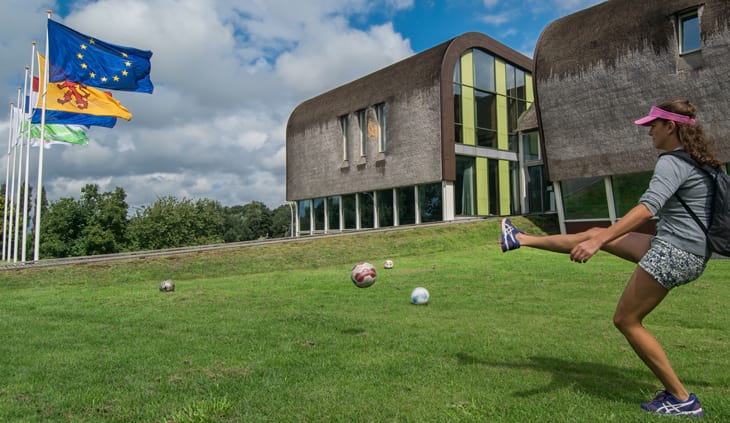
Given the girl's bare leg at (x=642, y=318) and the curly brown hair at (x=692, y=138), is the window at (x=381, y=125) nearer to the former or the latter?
the curly brown hair at (x=692, y=138)

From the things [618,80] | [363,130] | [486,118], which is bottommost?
[618,80]

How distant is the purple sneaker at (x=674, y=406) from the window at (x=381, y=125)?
32.7 m

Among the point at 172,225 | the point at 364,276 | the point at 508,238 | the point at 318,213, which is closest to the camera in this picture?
the point at 508,238

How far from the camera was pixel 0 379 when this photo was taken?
527 cm

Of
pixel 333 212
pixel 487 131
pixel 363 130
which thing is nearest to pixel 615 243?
pixel 487 131

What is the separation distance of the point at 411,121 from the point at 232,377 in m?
29.9

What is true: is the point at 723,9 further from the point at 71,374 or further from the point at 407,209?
the point at 71,374

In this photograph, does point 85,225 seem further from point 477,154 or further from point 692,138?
point 692,138

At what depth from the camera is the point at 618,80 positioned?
25.2m

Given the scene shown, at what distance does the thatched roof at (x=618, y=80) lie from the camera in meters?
22.3

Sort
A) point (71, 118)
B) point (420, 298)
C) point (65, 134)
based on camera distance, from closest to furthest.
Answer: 1. point (420, 298)
2. point (71, 118)
3. point (65, 134)

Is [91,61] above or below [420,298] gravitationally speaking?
above

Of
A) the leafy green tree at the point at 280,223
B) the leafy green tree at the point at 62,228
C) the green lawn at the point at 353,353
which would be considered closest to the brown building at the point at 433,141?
the green lawn at the point at 353,353

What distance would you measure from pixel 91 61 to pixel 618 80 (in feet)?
76.7
